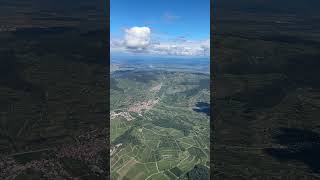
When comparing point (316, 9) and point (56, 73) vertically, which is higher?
point (316, 9)

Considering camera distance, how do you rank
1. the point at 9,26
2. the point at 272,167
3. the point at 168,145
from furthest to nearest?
the point at 168,145, the point at 9,26, the point at 272,167

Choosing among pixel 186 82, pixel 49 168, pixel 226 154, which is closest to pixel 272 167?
pixel 226 154

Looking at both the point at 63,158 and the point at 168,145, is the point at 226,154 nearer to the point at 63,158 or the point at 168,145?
the point at 63,158

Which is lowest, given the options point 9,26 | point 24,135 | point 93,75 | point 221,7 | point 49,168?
point 49,168

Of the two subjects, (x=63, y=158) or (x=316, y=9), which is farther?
(x=316, y=9)

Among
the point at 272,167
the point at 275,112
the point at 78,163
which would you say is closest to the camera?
the point at 272,167

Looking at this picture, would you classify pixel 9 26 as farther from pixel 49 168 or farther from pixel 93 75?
pixel 49 168

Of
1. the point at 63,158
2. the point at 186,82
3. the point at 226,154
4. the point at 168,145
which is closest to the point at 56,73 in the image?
the point at 63,158
